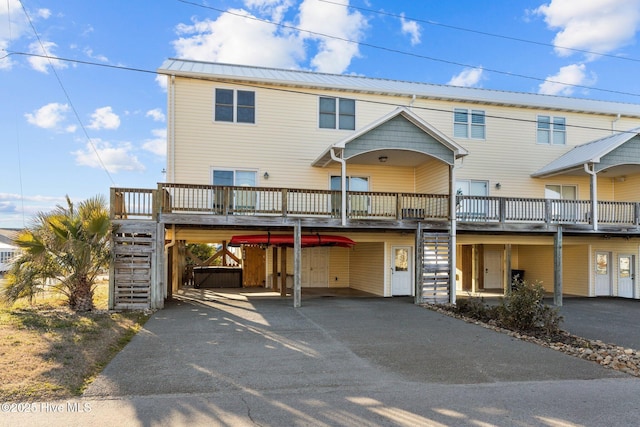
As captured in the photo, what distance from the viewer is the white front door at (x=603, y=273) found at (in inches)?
727

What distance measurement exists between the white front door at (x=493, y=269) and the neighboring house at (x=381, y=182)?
4.21 feet

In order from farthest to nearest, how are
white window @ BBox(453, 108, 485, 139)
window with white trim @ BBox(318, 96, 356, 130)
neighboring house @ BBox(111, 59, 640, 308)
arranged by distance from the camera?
white window @ BBox(453, 108, 485, 139) < window with white trim @ BBox(318, 96, 356, 130) < neighboring house @ BBox(111, 59, 640, 308)

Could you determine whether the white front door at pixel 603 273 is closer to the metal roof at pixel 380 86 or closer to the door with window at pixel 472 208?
the metal roof at pixel 380 86

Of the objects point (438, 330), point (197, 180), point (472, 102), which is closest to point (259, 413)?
point (438, 330)

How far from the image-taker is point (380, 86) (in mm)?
17797

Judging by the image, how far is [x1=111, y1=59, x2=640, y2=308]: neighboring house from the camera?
543 inches

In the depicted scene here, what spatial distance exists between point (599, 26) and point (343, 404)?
14603 mm

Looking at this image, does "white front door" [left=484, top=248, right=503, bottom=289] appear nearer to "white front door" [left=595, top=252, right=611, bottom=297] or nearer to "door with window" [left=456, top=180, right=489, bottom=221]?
"white front door" [left=595, top=252, right=611, bottom=297]

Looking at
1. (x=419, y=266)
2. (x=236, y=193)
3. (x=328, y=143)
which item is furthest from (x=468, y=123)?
(x=236, y=193)

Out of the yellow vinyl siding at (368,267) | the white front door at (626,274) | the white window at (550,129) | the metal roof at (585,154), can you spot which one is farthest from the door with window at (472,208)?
the white front door at (626,274)

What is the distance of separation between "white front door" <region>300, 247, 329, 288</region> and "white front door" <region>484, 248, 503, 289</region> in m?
8.34

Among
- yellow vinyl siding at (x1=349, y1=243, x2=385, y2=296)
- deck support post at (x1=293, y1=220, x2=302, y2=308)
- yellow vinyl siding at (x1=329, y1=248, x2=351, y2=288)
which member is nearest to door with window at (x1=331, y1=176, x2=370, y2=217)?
deck support post at (x1=293, y1=220, x2=302, y2=308)

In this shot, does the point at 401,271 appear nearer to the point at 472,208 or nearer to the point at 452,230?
the point at 452,230

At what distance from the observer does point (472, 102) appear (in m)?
17.9
